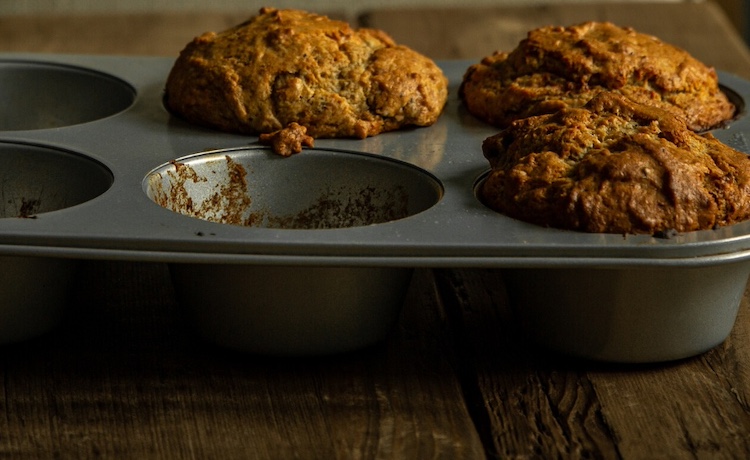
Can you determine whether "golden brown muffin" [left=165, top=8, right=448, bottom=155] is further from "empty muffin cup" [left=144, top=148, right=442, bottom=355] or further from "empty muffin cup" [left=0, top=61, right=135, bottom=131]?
"empty muffin cup" [left=0, top=61, right=135, bottom=131]

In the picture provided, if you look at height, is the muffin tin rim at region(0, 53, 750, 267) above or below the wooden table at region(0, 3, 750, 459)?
above

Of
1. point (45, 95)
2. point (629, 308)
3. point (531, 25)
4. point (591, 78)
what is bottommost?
point (45, 95)

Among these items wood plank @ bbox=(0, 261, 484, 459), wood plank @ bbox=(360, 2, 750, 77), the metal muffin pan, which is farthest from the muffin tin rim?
wood plank @ bbox=(360, 2, 750, 77)

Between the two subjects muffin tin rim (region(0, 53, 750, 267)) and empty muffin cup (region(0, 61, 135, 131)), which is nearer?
muffin tin rim (region(0, 53, 750, 267))

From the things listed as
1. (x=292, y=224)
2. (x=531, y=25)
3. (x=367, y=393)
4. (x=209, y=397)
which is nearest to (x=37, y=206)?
(x=292, y=224)

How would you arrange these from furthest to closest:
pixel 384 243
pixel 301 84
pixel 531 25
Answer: pixel 531 25
pixel 301 84
pixel 384 243

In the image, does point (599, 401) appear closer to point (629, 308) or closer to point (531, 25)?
point (629, 308)
